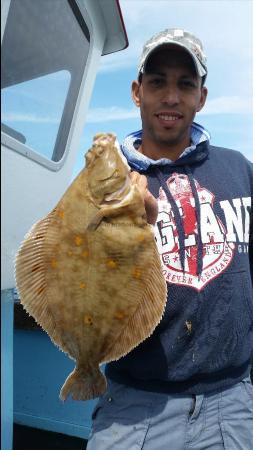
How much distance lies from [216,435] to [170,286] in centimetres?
95

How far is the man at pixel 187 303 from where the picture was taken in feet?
9.20

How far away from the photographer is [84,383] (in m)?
2.49

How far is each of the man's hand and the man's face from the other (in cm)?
92

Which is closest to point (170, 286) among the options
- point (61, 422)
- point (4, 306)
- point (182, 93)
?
point (4, 306)

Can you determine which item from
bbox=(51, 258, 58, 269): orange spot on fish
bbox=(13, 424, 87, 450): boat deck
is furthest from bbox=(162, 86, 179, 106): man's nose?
bbox=(13, 424, 87, 450): boat deck

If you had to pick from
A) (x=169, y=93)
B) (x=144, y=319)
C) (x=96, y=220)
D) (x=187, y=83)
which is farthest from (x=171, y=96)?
(x=144, y=319)

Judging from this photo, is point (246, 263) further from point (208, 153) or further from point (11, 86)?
point (11, 86)

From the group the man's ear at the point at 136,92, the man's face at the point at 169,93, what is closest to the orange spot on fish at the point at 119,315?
the man's face at the point at 169,93

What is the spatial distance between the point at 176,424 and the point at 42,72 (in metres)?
2.42

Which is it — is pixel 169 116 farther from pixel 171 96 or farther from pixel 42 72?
pixel 42 72

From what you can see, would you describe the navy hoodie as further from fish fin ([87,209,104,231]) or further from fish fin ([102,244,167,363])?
fish fin ([87,209,104,231])

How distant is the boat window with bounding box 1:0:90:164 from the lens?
2580 mm

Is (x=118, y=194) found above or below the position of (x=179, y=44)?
below

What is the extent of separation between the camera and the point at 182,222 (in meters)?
2.99
